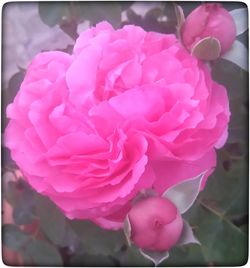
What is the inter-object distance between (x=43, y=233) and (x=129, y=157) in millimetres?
271

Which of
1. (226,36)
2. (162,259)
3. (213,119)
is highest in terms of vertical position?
(226,36)

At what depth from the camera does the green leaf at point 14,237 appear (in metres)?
0.90

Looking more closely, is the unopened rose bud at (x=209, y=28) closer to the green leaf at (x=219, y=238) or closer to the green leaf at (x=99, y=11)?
the green leaf at (x=99, y=11)

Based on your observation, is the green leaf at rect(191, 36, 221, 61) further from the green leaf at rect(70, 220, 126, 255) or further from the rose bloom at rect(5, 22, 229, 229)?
the green leaf at rect(70, 220, 126, 255)

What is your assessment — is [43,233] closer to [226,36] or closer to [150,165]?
[150,165]

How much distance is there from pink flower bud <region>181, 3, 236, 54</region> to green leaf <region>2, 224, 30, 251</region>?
578 millimetres

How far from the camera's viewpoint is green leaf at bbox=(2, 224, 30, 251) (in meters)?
0.90

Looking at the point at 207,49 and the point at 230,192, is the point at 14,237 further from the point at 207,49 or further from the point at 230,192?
the point at 207,49

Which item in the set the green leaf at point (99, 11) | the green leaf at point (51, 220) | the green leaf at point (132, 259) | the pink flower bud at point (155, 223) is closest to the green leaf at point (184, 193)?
the pink flower bud at point (155, 223)

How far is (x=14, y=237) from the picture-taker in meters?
0.91

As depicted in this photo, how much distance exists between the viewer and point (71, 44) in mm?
896

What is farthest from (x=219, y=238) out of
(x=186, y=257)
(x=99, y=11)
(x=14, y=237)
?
(x=99, y=11)

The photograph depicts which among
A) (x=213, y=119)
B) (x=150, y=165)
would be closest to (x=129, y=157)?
(x=150, y=165)

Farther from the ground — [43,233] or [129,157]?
[129,157]
